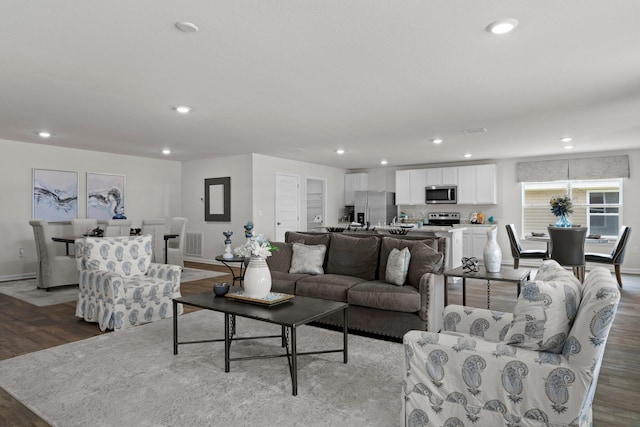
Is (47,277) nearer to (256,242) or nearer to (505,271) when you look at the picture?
(256,242)

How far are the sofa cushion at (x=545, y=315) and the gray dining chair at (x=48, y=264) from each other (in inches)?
241

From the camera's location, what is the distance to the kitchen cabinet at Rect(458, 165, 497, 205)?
27.8ft

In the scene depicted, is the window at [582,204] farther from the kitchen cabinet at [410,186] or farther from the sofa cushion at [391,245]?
the sofa cushion at [391,245]

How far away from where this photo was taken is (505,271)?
3752 millimetres

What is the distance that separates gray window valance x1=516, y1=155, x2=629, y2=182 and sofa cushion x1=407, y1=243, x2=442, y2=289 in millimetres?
5755

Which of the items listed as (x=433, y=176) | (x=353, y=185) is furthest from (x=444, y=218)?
(x=353, y=185)

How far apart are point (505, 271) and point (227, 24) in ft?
10.6

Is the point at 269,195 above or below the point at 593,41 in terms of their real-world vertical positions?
below

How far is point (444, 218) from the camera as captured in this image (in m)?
9.24

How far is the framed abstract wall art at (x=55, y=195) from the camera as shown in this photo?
668 cm

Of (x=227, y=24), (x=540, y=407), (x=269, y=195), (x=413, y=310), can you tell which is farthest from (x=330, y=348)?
(x=269, y=195)

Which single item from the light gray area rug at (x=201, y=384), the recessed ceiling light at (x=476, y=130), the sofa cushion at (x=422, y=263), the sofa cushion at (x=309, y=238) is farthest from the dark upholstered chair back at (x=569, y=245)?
the light gray area rug at (x=201, y=384)

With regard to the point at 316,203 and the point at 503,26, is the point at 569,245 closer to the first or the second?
the point at 503,26

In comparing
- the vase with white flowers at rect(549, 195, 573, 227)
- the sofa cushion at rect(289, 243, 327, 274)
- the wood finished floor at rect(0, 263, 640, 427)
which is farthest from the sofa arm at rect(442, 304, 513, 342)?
the vase with white flowers at rect(549, 195, 573, 227)
